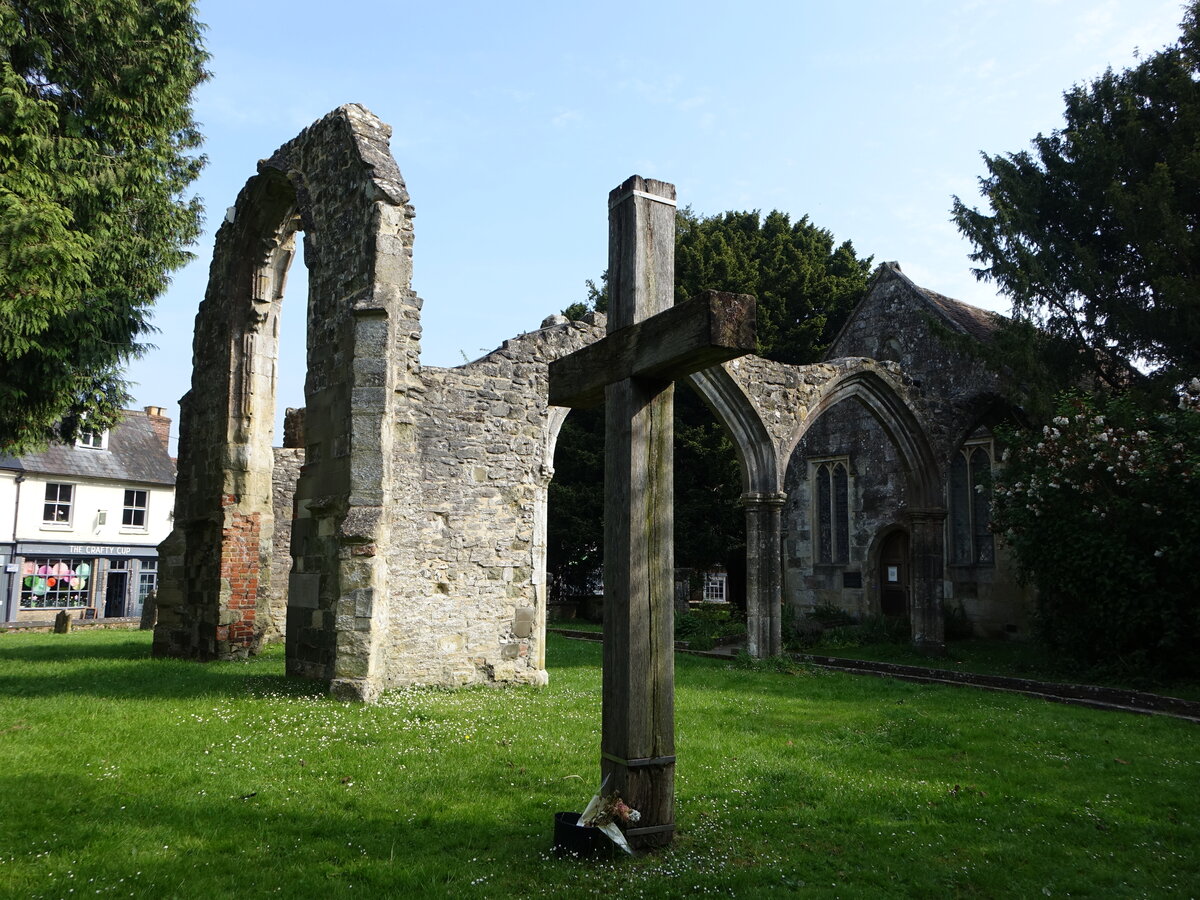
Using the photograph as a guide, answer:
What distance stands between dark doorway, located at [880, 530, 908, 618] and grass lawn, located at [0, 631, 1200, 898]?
926 cm

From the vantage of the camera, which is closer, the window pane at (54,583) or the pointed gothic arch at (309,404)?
the pointed gothic arch at (309,404)

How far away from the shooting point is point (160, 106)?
1327cm

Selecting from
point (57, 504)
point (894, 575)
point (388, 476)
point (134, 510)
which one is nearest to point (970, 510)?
point (894, 575)

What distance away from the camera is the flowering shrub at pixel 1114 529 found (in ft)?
35.0

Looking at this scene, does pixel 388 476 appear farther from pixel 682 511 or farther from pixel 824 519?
pixel 682 511

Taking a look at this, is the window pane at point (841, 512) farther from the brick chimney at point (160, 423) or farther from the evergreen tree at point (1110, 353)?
the brick chimney at point (160, 423)

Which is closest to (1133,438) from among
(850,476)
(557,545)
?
(850,476)

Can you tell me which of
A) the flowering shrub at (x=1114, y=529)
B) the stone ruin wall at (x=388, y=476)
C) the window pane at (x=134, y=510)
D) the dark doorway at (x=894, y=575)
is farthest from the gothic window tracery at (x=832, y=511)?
the window pane at (x=134, y=510)

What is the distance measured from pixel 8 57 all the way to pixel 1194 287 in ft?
51.5

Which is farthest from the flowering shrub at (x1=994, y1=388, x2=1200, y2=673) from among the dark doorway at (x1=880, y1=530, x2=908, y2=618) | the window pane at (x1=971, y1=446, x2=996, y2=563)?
the dark doorway at (x1=880, y1=530, x2=908, y2=618)

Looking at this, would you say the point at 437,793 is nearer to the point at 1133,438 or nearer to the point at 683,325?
the point at 683,325

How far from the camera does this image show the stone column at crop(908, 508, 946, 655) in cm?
1525

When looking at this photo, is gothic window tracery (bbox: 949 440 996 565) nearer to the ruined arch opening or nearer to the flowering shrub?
the flowering shrub

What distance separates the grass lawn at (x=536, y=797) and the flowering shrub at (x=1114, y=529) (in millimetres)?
2459
